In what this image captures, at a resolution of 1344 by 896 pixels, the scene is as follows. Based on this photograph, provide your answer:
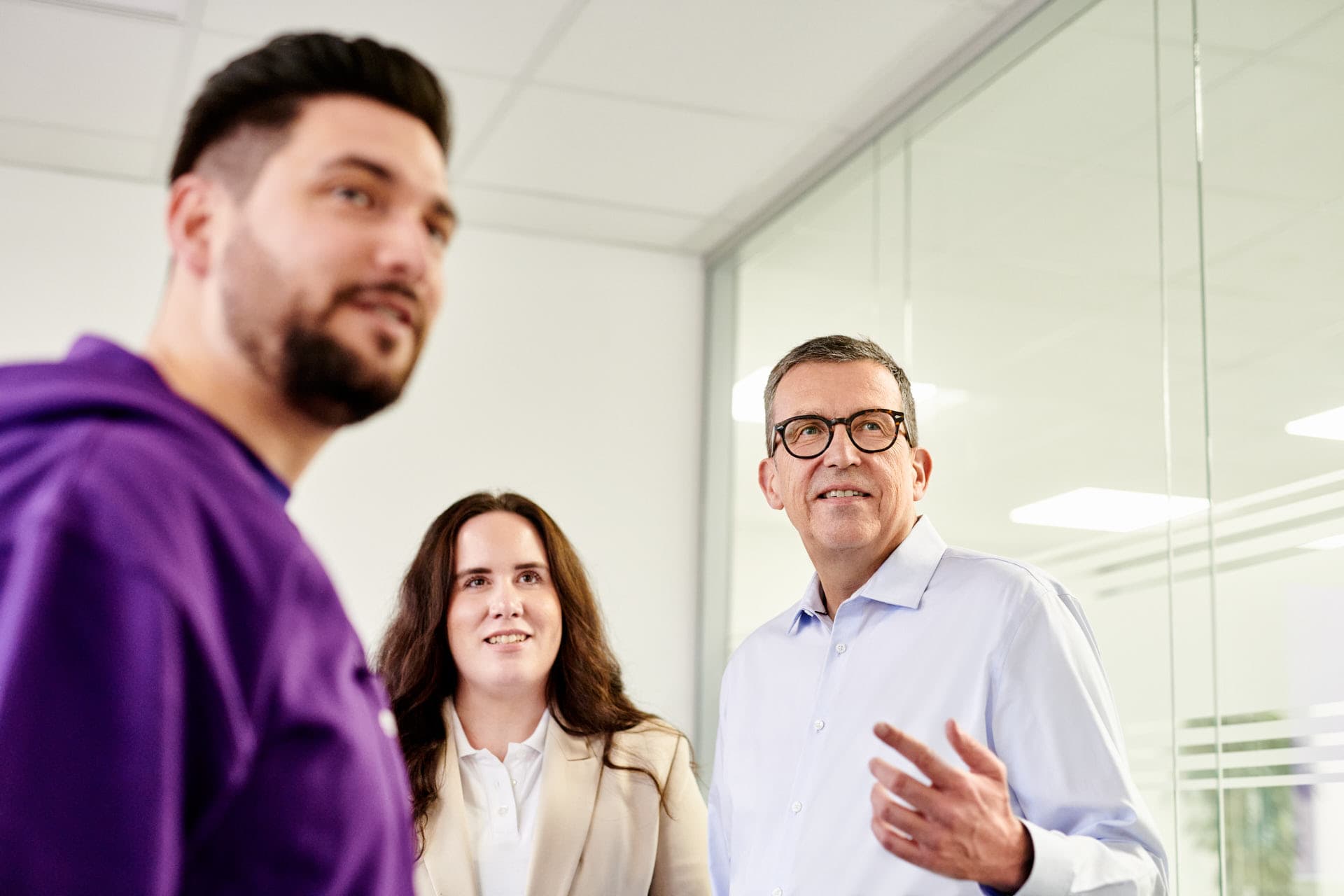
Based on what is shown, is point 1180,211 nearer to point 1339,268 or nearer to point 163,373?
point 1339,268

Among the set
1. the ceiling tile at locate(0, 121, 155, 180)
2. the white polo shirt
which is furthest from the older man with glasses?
the ceiling tile at locate(0, 121, 155, 180)

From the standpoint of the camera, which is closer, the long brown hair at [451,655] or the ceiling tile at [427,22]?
the long brown hair at [451,655]

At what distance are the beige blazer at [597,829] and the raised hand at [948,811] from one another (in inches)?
40.1

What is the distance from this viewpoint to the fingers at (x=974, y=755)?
1.36 meters

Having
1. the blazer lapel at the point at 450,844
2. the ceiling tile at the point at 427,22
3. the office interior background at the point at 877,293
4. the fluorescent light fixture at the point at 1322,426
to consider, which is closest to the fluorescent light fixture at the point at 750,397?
the office interior background at the point at 877,293

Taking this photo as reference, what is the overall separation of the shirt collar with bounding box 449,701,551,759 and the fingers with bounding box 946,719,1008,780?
1232mm

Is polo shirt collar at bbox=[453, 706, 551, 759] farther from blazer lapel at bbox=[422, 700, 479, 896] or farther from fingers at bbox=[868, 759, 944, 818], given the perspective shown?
fingers at bbox=[868, 759, 944, 818]

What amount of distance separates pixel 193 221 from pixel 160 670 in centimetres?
32

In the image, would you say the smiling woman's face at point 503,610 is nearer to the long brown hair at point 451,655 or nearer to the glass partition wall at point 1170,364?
the long brown hair at point 451,655

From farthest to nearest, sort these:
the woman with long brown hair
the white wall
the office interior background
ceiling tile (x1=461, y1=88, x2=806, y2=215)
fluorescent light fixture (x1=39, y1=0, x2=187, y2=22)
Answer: the white wall → ceiling tile (x1=461, y1=88, x2=806, y2=215) → fluorescent light fixture (x1=39, y1=0, x2=187, y2=22) → the office interior background → the woman with long brown hair

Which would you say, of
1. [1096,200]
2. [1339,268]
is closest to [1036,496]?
[1096,200]

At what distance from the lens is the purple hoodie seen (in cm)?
67

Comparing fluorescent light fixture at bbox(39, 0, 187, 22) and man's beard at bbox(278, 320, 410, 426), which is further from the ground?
fluorescent light fixture at bbox(39, 0, 187, 22)

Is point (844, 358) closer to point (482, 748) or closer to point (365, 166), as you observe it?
point (482, 748)
